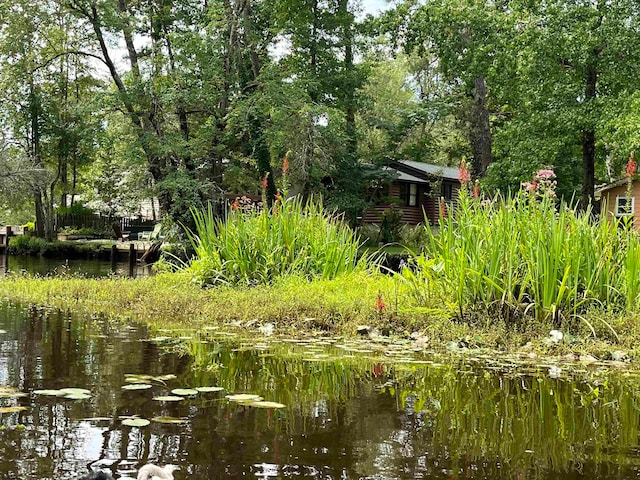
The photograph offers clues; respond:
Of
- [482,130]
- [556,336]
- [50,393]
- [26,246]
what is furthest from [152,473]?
[26,246]

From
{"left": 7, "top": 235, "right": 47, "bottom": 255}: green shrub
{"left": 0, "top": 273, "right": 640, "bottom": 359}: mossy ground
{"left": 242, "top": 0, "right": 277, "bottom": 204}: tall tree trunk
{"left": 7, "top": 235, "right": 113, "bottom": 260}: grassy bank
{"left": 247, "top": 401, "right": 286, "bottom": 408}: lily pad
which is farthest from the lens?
{"left": 7, "top": 235, "right": 47, "bottom": 255}: green shrub

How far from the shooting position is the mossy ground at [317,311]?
5.55 meters

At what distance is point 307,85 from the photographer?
25.2 meters

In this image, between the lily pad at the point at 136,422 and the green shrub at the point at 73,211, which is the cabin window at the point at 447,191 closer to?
the green shrub at the point at 73,211

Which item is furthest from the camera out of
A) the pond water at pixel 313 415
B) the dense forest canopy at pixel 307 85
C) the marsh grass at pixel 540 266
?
the dense forest canopy at pixel 307 85

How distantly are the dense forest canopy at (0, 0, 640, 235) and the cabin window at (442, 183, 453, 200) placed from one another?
932 cm

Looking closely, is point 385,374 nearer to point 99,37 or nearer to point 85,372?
point 85,372

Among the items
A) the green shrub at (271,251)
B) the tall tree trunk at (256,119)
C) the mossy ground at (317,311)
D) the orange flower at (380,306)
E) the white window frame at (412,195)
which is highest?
the tall tree trunk at (256,119)

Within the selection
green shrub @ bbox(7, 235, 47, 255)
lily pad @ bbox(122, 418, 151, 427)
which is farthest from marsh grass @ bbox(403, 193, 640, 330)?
green shrub @ bbox(7, 235, 47, 255)

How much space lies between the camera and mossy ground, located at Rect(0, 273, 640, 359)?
555 centimetres


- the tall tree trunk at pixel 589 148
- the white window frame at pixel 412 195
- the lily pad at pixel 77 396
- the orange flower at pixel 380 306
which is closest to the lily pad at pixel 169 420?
the lily pad at pixel 77 396

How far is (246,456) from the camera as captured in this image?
2.66 metres

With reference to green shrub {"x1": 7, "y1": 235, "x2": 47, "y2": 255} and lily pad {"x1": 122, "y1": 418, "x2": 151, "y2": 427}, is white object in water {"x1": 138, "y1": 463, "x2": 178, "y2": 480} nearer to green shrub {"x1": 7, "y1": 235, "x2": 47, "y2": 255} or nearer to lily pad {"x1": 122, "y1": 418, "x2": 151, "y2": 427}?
lily pad {"x1": 122, "y1": 418, "x2": 151, "y2": 427}

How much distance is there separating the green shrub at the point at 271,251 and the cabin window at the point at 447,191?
29258mm
